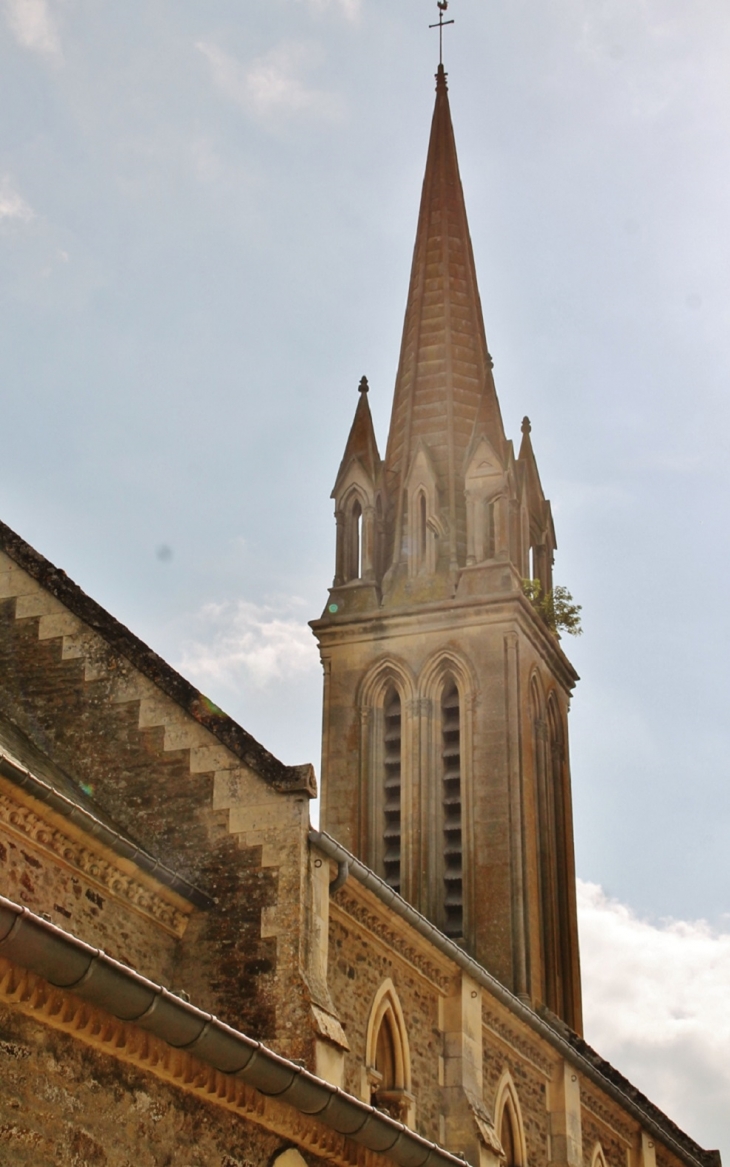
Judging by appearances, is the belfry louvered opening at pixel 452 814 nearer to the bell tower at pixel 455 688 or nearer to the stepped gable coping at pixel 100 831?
the bell tower at pixel 455 688

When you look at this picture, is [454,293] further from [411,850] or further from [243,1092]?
[243,1092]

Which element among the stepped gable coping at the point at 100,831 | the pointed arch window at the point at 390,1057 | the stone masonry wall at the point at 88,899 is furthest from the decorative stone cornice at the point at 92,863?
the pointed arch window at the point at 390,1057

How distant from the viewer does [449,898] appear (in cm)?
2817

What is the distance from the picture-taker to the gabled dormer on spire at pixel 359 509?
31.5 metres

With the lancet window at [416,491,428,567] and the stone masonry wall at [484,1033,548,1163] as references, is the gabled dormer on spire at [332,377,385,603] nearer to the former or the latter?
the lancet window at [416,491,428,567]

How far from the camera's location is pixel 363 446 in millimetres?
33094

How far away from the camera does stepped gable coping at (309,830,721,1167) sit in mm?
15266

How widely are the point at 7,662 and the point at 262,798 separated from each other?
2.79 metres

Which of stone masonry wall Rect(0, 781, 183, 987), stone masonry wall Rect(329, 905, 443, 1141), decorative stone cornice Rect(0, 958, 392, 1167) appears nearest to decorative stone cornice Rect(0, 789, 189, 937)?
stone masonry wall Rect(0, 781, 183, 987)

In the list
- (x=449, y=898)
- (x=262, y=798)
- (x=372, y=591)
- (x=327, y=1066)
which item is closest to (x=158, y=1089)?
A: (x=327, y=1066)

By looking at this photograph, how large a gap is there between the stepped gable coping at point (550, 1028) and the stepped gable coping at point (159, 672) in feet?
1.85

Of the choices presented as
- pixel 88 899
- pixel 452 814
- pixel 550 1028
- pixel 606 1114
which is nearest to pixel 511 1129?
pixel 550 1028

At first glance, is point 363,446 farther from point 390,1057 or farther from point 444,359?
point 390,1057

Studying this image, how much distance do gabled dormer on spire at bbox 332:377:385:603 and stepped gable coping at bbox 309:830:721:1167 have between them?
8410mm
